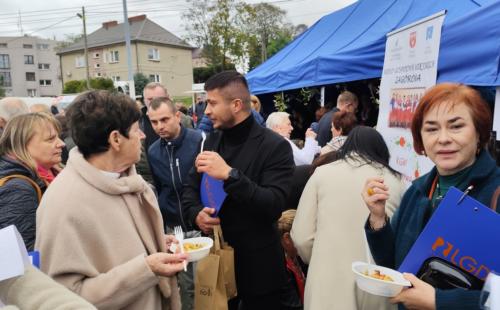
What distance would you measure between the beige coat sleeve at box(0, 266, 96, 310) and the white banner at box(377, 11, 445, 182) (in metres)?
2.70

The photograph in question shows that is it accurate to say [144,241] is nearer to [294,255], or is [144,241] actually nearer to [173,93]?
→ [294,255]

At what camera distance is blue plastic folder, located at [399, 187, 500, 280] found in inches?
51.2

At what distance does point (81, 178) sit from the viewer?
1.69 meters

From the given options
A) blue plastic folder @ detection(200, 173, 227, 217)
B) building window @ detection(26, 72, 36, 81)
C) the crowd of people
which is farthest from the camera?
building window @ detection(26, 72, 36, 81)

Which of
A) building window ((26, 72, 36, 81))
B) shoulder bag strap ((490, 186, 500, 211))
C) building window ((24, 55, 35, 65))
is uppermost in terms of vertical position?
building window ((24, 55, 35, 65))

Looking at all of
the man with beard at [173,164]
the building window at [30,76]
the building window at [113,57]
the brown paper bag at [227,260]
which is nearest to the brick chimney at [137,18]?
the building window at [113,57]

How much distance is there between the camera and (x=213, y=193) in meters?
2.57

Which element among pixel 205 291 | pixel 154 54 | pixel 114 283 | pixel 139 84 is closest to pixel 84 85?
pixel 139 84

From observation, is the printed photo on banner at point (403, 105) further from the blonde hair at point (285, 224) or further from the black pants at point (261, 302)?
the black pants at point (261, 302)

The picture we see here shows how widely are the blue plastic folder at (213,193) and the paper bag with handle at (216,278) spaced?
0.16m

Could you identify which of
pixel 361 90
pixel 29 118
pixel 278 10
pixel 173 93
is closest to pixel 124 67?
pixel 173 93

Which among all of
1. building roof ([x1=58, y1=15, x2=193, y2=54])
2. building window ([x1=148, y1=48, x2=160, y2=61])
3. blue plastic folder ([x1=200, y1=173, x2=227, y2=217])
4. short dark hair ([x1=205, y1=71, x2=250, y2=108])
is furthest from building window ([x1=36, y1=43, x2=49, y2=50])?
blue plastic folder ([x1=200, y1=173, x2=227, y2=217])

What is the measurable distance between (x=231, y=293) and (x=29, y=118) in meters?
1.75

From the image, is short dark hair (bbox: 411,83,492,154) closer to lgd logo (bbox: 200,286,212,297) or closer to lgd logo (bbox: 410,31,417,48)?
lgd logo (bbox: 200,286,212,297)
